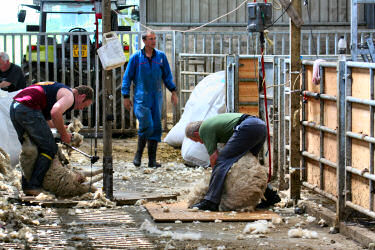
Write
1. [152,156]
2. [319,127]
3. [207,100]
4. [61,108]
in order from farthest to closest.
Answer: [207,100] → [152,156] → [61,108] → [319,127]

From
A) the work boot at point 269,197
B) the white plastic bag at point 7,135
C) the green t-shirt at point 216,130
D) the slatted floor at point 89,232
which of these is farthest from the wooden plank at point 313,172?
the white plastic bag at point 7,135

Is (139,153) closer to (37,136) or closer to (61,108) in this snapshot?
(37,136)

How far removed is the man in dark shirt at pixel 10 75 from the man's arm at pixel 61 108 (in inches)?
179

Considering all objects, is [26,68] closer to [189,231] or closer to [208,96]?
[208,96]

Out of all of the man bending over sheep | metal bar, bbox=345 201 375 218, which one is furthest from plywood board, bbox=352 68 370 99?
the man bending over sheep

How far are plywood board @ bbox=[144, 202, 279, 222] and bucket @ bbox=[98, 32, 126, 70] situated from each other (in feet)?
5.50

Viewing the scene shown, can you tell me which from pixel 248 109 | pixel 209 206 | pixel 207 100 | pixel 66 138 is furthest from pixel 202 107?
pixel 209 206

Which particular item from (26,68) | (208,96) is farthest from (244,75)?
(26,68)

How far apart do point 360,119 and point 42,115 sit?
390cm

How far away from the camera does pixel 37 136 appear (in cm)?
953

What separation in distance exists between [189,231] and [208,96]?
5338 millimetres

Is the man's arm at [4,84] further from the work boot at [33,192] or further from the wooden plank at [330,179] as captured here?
the wooden plank at [330,179]

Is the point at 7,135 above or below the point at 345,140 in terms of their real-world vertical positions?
below

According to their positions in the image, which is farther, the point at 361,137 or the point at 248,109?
the point at 248,109
